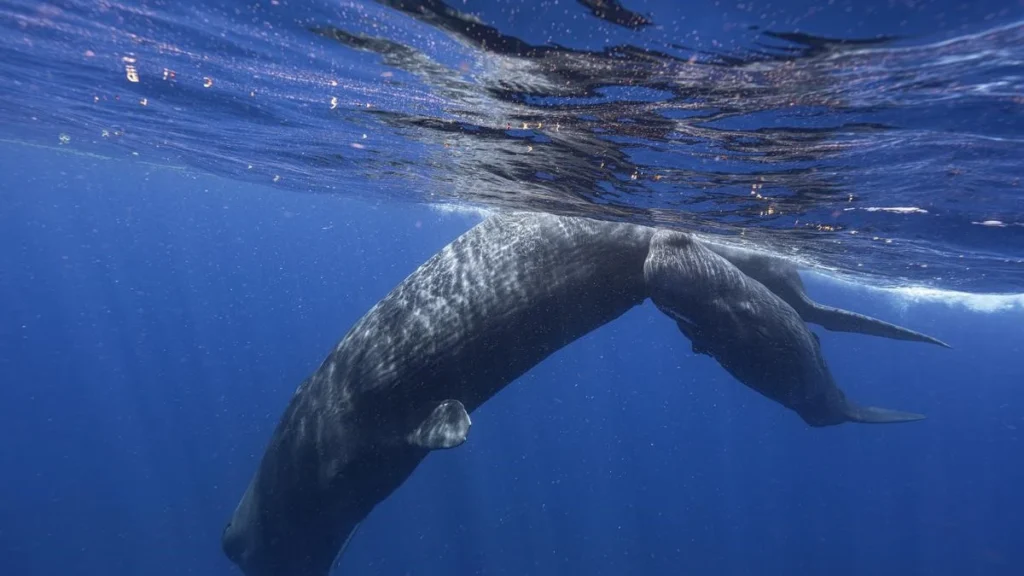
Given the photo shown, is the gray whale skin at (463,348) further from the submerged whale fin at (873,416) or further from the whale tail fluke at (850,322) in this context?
the whale tail fluke at (850,322)

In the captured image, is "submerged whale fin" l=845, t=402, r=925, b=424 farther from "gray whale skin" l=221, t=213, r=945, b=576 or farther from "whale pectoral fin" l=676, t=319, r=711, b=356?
"whale pectoral fin" l=676, t=319, r=711, b=356

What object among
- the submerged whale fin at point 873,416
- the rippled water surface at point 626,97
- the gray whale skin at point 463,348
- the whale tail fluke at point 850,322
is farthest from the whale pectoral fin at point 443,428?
the whale tail fluke at point 850,322

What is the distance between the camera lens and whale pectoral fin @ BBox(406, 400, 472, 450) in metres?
6.48

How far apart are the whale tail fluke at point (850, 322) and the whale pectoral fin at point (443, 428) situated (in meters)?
7.14

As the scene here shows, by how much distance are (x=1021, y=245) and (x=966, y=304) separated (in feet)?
79.2

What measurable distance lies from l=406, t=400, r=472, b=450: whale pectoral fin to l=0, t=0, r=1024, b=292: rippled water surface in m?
4.32

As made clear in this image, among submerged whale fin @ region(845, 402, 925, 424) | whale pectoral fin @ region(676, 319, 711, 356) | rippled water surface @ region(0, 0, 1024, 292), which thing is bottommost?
submerged whale fin @ region(845, 402, 925, 424)

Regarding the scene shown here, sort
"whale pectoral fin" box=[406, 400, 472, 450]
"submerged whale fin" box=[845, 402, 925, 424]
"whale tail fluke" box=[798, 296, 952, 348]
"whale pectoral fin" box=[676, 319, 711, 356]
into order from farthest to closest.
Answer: "whale tail fluke" box=[798, 296, 952, 348], "submerged whale fin" box=[845, 402, 925, 424], "whale pectoral fin" box=[676, 319, 711, 356], "whale pectoral fin" box=[406, 400, 472, 450]

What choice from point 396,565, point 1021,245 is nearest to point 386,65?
point 1021,245

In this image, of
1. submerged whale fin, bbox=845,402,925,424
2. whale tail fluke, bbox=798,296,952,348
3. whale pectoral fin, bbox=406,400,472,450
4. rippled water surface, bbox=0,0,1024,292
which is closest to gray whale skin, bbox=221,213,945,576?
whale pectoral fin, bbox=406,400,472,450

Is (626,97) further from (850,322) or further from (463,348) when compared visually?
(850,322)

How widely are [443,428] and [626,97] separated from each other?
4.88m

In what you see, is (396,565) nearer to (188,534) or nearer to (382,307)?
(188,534)

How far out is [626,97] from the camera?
773cm
